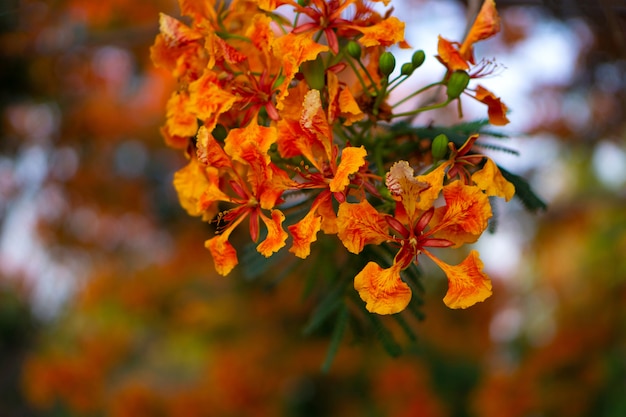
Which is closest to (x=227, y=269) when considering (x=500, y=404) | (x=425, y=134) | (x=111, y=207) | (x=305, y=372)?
(x=425, y=134)

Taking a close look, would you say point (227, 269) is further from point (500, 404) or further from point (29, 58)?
point (29, 58)

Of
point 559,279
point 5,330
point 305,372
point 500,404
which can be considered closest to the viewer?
point 500,404

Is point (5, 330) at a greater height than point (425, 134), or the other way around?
point (425, 134)

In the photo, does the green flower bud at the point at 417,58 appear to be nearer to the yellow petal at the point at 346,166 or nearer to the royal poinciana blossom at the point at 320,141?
the royal poinciana blossom at the point at 320,141

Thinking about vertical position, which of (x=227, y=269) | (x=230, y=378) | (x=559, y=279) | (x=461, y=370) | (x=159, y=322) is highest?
(x=227, y=269)

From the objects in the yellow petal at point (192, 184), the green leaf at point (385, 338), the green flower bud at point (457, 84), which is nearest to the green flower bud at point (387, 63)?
the green flower bud at point (457, 84)

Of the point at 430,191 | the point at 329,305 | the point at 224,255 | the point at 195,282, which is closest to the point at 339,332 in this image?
the point at 329,305
